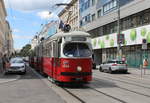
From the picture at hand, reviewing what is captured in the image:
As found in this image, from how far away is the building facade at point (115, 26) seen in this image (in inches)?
1446

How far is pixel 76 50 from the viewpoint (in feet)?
52.4

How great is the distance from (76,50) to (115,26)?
1222 inches

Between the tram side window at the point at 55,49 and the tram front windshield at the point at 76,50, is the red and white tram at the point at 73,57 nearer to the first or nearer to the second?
the tram front windshield at the point at 76,50

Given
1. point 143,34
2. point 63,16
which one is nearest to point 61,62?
point 143,34

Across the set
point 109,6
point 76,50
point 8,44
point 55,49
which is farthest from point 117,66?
point 8,44

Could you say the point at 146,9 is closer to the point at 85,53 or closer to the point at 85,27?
the point at 85,53

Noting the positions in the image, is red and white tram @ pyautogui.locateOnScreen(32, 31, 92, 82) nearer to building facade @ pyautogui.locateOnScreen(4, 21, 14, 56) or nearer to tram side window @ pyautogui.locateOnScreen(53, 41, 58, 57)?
tram side window @ pyautogui.locateOnScreen(53, 41, 58, 57)

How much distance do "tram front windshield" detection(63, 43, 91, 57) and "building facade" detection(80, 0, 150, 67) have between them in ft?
64.6

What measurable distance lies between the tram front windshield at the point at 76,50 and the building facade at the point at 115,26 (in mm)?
19693

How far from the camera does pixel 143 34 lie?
118 ft

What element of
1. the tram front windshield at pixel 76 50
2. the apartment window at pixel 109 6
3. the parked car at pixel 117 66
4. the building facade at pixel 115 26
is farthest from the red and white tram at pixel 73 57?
the apartment window at pixel 109 6

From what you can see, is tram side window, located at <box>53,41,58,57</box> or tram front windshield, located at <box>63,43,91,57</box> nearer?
tram front windshield, located at <box>63,43,91,57</box>

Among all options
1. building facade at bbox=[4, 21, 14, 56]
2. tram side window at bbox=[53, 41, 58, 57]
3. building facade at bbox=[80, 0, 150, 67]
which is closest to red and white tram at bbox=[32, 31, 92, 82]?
tram side window at bbox=[53, 41, 58, 57]

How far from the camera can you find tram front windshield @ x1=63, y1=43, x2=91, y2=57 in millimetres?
15877
